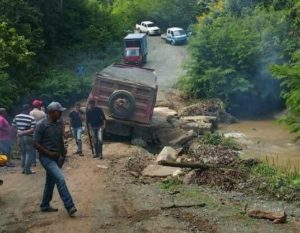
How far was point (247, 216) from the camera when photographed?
8.31m

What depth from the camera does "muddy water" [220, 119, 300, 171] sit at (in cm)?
1744

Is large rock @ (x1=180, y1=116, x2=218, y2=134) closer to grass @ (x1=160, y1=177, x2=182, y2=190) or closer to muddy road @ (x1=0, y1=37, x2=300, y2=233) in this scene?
Answer: muddy road @ (x1=0, y1=37, x2=300, y2=233)

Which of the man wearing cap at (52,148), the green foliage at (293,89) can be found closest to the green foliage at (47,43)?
the green foliage at (293,89)

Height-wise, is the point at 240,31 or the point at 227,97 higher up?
the point at 240,31

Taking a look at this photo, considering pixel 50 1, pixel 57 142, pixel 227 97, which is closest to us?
pixel 57 142

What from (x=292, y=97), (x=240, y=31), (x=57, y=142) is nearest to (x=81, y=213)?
(x=57, y=142)

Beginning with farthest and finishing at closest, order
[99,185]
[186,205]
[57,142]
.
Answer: [99,185] → [186,205] → [57,142]

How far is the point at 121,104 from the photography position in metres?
17.2

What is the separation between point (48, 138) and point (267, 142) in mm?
14050

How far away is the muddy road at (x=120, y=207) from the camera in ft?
25.4

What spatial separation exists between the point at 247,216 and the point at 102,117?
6.59 metres

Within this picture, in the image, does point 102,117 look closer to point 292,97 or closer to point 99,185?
point 99,185

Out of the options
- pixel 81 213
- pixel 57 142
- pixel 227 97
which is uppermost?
pixel 57 142

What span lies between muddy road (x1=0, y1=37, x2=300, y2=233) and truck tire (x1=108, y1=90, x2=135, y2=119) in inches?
183
